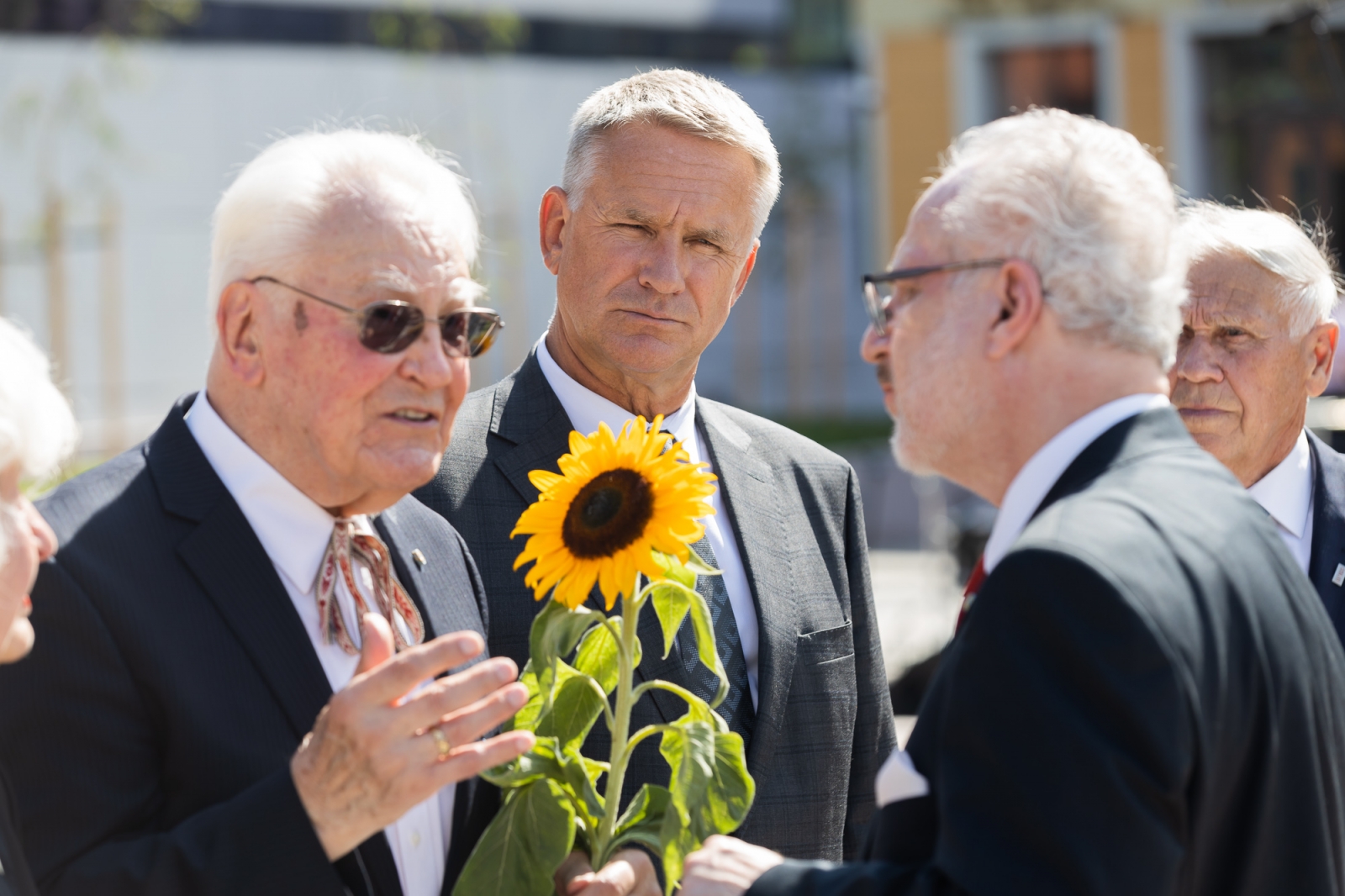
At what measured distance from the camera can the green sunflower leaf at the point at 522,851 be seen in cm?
200

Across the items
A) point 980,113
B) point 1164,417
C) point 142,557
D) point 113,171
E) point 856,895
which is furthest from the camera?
Result: point 980,113

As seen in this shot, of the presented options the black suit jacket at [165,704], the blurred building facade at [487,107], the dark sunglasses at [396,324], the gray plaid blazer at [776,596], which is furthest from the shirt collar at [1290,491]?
the blurred building facade at [487,107]

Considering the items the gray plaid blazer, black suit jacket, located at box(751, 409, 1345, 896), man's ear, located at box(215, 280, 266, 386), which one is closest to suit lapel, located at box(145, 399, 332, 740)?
man's ear, located at box(215, 280, 266, 386)

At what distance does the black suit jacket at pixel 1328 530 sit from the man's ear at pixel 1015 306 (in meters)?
1.36

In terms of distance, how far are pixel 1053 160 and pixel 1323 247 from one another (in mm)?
2239

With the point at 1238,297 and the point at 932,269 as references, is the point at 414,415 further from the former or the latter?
the point at 1238,297

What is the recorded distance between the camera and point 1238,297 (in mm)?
3160

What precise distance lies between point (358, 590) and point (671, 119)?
4.25 feet

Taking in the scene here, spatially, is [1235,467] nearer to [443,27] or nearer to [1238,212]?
[1238,212]

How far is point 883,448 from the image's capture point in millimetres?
14820

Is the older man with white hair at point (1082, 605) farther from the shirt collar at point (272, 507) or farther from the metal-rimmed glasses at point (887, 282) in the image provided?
the shirt collar at point (272, 507)

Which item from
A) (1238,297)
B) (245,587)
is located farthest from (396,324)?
(1238,297)

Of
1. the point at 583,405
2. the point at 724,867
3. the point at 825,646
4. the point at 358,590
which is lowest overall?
the point at 825,646

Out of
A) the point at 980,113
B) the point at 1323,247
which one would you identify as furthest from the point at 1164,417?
the point at 980,113
